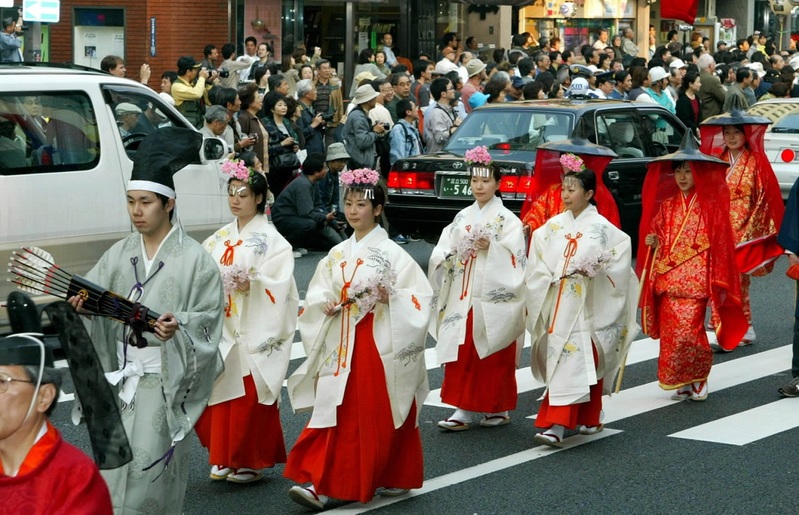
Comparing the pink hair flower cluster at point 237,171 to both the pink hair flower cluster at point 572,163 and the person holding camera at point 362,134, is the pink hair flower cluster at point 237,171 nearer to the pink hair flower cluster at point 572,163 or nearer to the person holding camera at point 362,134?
the pink hair flower cluster at point 572,163

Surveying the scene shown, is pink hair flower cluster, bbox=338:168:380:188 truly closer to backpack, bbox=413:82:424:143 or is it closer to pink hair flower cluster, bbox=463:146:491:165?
pink hair flower cluster, bbox=463:146:491:165

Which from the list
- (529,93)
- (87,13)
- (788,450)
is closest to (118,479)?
(788,450)

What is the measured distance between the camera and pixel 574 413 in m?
7.29

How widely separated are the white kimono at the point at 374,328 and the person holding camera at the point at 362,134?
780 cm

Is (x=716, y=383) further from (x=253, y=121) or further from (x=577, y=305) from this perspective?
(x=253, y=121)

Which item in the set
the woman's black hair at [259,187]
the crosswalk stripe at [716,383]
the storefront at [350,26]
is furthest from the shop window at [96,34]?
the woman's black hair at [259,187]

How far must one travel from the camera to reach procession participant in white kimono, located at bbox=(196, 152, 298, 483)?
646 centimetres

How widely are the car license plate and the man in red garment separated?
8964mm

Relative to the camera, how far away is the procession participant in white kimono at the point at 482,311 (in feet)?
25.0

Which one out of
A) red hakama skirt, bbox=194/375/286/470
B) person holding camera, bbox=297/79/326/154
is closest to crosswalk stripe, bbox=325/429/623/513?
red hakama skirt, bbox=194/375/286/470

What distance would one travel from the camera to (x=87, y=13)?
73.5ft

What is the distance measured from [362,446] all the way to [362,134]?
839cm

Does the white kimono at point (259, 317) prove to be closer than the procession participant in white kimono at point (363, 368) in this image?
No

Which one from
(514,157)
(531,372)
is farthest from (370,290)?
(514,157)
